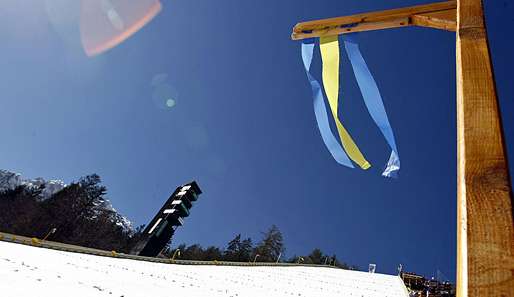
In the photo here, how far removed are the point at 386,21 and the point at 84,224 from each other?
209ft

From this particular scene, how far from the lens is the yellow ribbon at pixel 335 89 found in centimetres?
204

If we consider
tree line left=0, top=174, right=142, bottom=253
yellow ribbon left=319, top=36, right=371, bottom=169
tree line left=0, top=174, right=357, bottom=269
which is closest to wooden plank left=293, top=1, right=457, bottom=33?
yellow ribbon left=319, top=36, right=371, bottom=169

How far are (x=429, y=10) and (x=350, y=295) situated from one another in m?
16.1

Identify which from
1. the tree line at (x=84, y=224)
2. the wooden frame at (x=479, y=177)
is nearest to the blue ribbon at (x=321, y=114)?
the wooden frame at (x=479, y=177)

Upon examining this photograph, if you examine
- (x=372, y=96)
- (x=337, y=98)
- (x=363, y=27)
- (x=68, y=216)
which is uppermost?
(x=68, y=216)

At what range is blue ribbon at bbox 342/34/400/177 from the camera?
2029mm

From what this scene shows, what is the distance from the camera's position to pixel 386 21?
6.64 feet

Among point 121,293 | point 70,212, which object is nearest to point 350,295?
point 121,293

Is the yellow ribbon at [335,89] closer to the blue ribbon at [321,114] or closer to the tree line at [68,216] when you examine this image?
the blue ribbon at [321,114]

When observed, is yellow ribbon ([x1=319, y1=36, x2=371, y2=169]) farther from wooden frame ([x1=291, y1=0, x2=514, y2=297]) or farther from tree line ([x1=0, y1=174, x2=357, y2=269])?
tree line ([x1=0, y1=174, x2=357, y2=269])

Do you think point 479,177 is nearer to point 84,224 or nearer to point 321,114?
point 321,114

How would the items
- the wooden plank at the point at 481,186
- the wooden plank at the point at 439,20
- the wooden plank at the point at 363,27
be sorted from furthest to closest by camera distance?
1. the wooden plank at the point at 363,27
2. the wooden plank at the point at 439,20
3. the wooden plank at the point at 481,186

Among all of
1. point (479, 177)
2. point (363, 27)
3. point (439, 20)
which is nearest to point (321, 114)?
point (363, 27)

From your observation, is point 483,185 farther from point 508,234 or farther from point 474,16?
point 474,16
